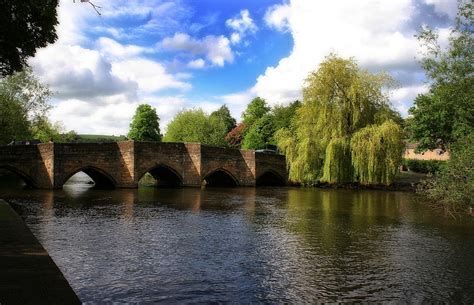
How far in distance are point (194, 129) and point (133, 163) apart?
36.8 m

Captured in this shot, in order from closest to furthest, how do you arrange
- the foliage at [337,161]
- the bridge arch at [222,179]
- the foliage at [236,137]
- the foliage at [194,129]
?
the foliage at [337,161]
the bridge arch at [222,179]
the foliage at [194,129]
the foliage at [236,137]

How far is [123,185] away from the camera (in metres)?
28.2

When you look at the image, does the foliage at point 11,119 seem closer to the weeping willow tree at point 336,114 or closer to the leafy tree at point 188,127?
the weeping willow tree at point 336,114

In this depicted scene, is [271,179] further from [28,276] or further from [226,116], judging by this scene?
[226,116]

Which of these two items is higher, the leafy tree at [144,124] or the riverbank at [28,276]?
the leafy tree at [144,124]

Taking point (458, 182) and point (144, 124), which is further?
point (144, 124)

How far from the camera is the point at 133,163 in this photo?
28203 mm

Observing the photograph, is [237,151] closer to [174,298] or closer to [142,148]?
[142,148]

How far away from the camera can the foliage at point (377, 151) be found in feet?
95.3

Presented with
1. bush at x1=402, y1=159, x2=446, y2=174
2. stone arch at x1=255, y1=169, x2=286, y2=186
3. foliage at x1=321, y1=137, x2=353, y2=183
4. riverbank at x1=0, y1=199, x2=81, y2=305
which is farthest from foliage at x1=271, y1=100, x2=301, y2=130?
riverbank at x1=0, y1=199, x2=81, y2=305

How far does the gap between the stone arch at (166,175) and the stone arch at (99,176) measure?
2.01 m

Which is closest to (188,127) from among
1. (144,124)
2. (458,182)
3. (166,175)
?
(144,124)

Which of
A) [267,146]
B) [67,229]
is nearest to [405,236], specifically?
[67,229]

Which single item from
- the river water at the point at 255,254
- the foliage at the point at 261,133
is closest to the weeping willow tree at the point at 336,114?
the river water at the point at 255,254
